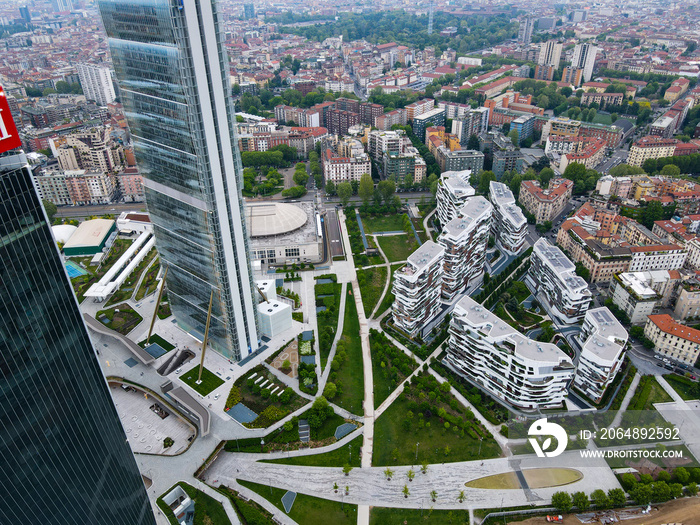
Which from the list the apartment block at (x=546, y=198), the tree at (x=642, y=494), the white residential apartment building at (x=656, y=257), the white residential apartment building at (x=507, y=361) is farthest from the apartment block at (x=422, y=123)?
the tree at (x=642, y=494)

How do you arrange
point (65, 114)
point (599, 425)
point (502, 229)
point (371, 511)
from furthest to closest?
point (65, 114)
point (502, 229)
point (599, 425)
point (371, 511)

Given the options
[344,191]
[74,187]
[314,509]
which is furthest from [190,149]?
[74,187]

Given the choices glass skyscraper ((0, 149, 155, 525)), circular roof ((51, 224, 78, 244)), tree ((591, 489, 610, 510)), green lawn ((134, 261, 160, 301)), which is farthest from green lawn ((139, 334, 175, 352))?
tree ((591, 489, 610, 510))

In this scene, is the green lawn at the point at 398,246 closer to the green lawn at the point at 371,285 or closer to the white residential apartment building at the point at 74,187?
the green lawn at the point at 371,285

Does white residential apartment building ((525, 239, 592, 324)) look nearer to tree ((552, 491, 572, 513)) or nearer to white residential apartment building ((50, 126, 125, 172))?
tree ((552, 491, 572, 513))

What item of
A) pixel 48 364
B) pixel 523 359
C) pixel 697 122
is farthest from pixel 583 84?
pixel 48 364

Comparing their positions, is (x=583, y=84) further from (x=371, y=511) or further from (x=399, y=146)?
(x=371, y=511)
